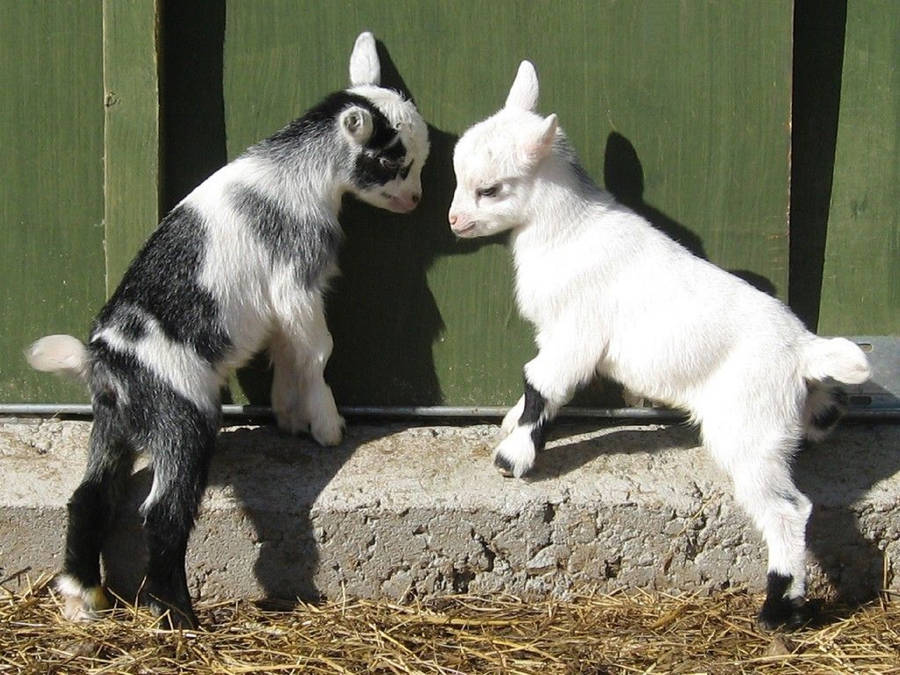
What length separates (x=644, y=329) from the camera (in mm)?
4086

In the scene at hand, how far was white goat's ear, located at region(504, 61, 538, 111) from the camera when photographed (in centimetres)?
428

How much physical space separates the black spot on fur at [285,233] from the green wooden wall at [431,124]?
375mm

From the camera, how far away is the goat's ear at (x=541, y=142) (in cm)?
401

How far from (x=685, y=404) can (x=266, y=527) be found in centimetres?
153

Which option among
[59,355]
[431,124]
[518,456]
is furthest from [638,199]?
[59,355]

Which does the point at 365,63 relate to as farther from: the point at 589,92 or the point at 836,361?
the point at 836,361

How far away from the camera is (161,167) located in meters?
4.51

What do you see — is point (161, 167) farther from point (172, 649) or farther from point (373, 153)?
point (172, 649)

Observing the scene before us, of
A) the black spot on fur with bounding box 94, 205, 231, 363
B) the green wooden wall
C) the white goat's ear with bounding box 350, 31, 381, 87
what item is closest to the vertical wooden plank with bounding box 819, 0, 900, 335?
the green wooden wall

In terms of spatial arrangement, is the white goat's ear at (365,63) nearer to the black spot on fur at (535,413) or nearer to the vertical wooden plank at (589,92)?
the vertical wooden plank at (589,92)

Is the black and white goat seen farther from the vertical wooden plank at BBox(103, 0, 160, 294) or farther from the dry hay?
the vertical wooden plank at BBox(103, 0, 160, 294)

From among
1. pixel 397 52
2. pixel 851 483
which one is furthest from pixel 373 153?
pixel 851 483

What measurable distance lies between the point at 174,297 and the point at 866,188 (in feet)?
8.71

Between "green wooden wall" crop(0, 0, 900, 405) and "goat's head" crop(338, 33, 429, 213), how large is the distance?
13 centimetres
